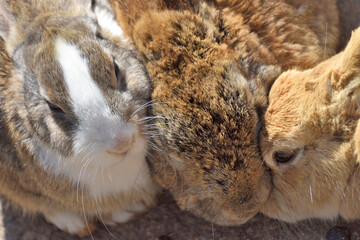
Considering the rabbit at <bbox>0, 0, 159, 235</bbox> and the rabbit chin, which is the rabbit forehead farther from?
the rabbit chin

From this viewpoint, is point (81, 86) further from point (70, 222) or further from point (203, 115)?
point (70, 222)

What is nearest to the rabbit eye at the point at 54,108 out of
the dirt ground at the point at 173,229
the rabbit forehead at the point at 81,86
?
the rabbit forehead at the point at 81,86

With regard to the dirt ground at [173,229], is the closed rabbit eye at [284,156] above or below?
above

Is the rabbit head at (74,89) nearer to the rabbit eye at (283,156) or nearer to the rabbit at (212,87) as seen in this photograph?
the rabbit at (212,87)

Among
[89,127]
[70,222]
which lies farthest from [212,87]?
[70,222]

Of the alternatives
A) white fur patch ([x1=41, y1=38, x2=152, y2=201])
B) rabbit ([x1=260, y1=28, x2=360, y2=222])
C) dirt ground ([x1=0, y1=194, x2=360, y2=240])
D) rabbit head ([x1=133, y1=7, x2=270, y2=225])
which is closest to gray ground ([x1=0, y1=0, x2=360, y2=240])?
dirt ground ([x1=0, y1=194, x2=360, y2=240])

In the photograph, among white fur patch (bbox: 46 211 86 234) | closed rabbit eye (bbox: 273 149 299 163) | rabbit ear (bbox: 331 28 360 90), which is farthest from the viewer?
white fur patch (bbox: 46 211 86 234)
